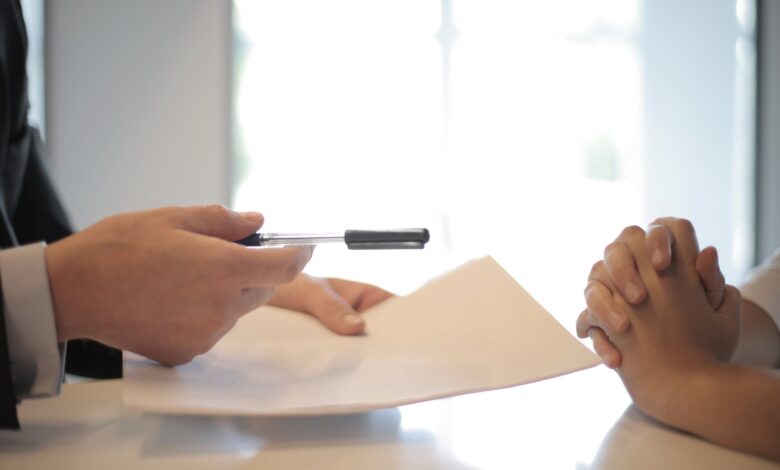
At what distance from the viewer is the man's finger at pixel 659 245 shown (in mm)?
459

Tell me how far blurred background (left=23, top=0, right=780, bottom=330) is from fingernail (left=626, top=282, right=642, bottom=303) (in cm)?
213

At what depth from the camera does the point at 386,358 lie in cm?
49

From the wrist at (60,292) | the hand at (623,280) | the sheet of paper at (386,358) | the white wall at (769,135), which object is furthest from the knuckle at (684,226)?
the white wall at (769,135)

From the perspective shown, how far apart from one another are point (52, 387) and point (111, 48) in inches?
104

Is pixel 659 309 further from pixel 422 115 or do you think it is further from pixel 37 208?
pixel 422 115

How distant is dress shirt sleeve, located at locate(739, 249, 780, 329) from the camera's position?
2.22 feet

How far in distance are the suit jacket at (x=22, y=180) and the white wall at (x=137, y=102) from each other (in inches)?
77.4

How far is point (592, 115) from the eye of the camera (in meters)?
3.08

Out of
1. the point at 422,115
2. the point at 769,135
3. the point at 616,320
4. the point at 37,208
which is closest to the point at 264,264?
the point at 616,320

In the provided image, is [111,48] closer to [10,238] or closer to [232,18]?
[232,18]

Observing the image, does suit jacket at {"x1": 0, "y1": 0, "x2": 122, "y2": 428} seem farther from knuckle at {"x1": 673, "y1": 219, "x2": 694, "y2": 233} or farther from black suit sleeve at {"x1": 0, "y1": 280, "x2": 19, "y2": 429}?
knuckle at {"x1": 673, "y1": 219, "x2": 694, "y2": 233}

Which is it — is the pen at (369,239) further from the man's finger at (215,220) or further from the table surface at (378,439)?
the table surface at (378,439)

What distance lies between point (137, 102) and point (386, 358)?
102 inches

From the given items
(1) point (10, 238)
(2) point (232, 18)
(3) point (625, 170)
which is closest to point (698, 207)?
(3) point (625, 170)
